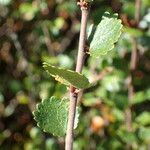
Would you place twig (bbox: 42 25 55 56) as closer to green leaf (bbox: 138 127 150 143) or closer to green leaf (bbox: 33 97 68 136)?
green leaf (bbox: 138 127 150 143)

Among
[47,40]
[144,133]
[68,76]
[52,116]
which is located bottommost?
[144,133]

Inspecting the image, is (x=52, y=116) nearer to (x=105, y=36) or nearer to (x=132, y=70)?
(x=105, y=36)

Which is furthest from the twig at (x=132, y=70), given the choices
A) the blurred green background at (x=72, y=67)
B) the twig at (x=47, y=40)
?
the twig at (x=47, y=40)

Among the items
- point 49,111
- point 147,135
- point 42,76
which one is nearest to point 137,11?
point 147,135

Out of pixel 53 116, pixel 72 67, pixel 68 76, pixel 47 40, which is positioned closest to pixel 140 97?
pixel 72 67

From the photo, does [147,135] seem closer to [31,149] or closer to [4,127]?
[31,149]
